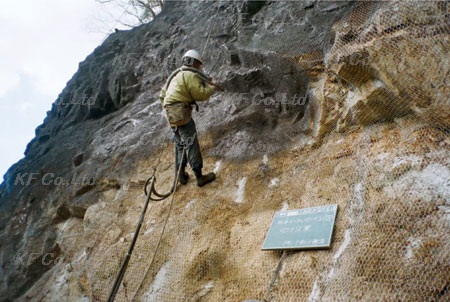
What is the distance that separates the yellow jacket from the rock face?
1.14m

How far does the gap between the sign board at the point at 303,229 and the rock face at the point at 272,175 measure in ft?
0.37

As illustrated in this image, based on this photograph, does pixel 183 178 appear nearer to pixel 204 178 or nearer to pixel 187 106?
pixel 204 178

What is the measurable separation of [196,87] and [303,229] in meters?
2.64

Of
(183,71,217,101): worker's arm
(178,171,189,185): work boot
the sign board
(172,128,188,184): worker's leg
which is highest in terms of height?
(183,71,217,101): worker's arm

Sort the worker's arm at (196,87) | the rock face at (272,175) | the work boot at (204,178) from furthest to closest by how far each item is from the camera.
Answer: the work boot at (204,178), the worker's arm at (196,87), the rock face at (272,175)

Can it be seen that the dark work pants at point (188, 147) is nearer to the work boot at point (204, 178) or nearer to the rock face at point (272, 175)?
the work boot at point (204, 178)

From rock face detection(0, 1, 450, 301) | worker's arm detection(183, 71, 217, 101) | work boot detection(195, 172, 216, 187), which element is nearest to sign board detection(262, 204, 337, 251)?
rock face detection(0, 1, 450, 301)

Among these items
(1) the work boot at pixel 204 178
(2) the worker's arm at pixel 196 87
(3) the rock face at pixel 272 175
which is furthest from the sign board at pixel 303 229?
(2) the worker's arm at pixel 196 87

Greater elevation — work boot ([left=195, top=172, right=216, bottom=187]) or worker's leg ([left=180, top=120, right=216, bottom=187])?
worker's leg ([left=180, top=120, right=216, bottom=187])

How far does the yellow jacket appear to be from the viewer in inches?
197

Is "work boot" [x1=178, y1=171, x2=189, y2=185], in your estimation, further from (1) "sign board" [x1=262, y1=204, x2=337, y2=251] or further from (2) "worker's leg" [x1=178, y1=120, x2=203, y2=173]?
(1) "sign board" [x1=262, y1=204, x2=337, y2=251]

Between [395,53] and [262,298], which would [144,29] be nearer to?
[395,53]

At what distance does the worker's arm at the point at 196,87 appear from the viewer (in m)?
5.00

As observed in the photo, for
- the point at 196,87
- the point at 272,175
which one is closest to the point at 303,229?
the point at 272,175
